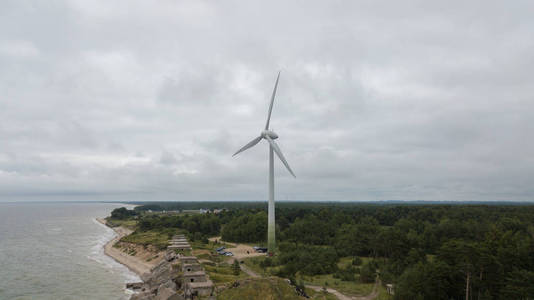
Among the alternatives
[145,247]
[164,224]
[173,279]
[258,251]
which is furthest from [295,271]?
[164,224]

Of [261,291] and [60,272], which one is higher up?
[261,291]

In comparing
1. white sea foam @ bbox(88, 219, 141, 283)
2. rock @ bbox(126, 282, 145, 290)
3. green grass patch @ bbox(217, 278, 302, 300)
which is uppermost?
green grass patch @ bbox(217, 278, 302, 300)

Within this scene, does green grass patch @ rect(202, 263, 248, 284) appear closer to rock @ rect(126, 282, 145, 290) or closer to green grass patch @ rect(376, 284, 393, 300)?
rock @ rect(126, 282, 145, 290)

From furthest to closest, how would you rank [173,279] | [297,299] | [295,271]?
[295,271] < [173,279] < [297,299]

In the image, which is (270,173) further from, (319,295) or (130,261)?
(130,261)

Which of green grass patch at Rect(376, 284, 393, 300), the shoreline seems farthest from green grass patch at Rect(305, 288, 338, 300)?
the shoreline

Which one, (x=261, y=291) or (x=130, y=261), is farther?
(x=130, y=261)

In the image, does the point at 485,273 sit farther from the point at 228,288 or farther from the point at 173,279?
the point at 173,279

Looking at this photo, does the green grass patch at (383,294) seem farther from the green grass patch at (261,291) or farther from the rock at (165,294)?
the rock at (165,294)

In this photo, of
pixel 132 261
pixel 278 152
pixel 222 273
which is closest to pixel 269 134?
pixel 278 152
